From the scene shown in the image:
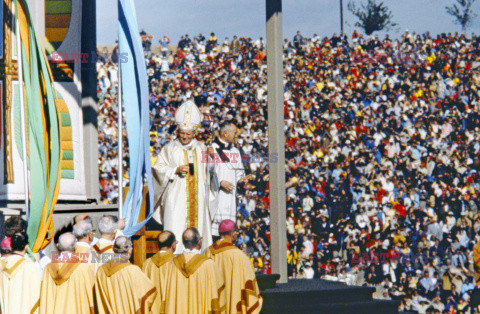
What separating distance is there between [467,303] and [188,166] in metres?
6.19

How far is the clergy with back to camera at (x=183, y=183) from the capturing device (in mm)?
9906

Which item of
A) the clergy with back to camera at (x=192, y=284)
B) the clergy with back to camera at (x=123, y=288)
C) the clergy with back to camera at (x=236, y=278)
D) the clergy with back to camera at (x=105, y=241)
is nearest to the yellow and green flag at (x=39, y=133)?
the clergy with back to camera at (x=105, y=241)

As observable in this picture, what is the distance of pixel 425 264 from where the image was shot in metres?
14.9

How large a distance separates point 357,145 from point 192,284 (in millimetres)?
11093

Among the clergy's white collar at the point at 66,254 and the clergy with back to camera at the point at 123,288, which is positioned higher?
the clergy's white collar at the point at 66,254

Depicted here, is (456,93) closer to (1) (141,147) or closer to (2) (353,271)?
(2) (353,271)

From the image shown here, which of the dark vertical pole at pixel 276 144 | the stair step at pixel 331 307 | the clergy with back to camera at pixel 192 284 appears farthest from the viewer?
the dark vertical pole at pixel 276 144

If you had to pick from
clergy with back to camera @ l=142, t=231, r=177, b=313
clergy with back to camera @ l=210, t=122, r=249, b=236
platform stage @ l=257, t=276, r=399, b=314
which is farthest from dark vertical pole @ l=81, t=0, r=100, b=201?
clergy with back to camera @ l=142, t=231, r=177, b=313

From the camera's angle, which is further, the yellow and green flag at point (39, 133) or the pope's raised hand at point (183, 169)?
the pope's raised hand at point (183, 169)

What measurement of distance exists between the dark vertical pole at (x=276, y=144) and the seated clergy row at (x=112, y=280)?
1.28 m

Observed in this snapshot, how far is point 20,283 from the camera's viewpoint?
7.80 m

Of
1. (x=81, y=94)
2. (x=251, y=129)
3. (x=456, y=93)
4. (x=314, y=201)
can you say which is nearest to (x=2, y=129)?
(x=81, y=94)

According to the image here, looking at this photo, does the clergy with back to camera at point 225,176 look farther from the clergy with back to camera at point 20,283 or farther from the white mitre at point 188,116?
the clergy with back to camera at point 20,283

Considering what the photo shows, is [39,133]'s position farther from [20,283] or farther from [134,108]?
[20,283]
